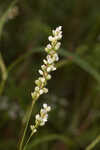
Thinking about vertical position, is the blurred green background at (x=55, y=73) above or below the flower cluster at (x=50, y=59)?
above

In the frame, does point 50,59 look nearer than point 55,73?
Yes

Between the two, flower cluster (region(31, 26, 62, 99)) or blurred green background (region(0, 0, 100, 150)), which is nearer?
flower cluster (region(31, 26, 62, 99))

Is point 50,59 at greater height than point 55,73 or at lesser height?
lesser

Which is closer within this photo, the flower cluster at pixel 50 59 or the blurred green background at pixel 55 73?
the flower cluster at pixel 50 59

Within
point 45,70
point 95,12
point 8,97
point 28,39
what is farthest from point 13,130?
point 45,70

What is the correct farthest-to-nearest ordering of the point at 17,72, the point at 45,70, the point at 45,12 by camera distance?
the point at 45,12, the point at 17,72, the point at 45,70

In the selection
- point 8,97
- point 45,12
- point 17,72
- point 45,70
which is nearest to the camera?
point 45,70

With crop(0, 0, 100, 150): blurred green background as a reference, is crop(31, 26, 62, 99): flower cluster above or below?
below

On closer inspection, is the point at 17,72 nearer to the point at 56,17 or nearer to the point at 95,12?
the point at 56,17
